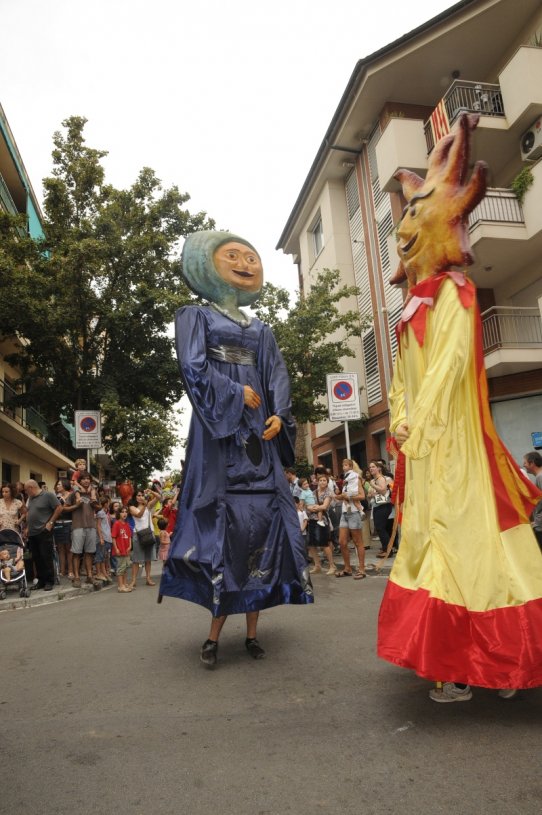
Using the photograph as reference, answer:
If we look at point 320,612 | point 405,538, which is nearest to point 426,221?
point 405,538

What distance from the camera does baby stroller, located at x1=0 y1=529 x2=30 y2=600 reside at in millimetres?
7879

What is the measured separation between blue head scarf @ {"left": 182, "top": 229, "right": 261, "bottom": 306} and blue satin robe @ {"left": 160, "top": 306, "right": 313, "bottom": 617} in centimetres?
26

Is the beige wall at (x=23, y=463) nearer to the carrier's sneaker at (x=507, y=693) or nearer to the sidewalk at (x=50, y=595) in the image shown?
the sidewalk at (x=50, y=595)

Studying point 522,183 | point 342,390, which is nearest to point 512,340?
point 522,183

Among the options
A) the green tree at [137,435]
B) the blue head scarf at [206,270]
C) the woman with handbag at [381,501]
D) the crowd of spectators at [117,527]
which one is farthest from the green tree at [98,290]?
the blue head scarf at [206,270]

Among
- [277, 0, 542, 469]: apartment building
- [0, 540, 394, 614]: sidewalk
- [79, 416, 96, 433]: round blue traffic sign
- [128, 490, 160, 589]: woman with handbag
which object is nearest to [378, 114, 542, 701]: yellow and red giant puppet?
[0, 540, 394, 614]: sidewalk

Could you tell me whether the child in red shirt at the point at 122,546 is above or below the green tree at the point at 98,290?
below

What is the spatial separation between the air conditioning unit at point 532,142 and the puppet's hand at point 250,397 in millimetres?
12987

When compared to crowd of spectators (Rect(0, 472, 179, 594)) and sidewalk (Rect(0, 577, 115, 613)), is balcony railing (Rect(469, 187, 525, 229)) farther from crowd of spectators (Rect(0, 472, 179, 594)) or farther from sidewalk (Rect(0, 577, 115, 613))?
sidewalk (Rect(0, 577, 115, 613))

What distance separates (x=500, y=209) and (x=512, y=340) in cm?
305

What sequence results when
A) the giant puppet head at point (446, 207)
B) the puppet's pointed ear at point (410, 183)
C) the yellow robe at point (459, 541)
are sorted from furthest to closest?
1. the puppet's pointed ear at point (410, 183)
2. the giant puppet head at point (446, 207)
3. the yellow robe at point (459, 541)

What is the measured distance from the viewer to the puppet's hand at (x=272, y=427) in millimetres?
3893

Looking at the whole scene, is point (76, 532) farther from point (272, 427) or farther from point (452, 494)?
point (452, 494)

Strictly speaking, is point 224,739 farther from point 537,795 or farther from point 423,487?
point 423,487
